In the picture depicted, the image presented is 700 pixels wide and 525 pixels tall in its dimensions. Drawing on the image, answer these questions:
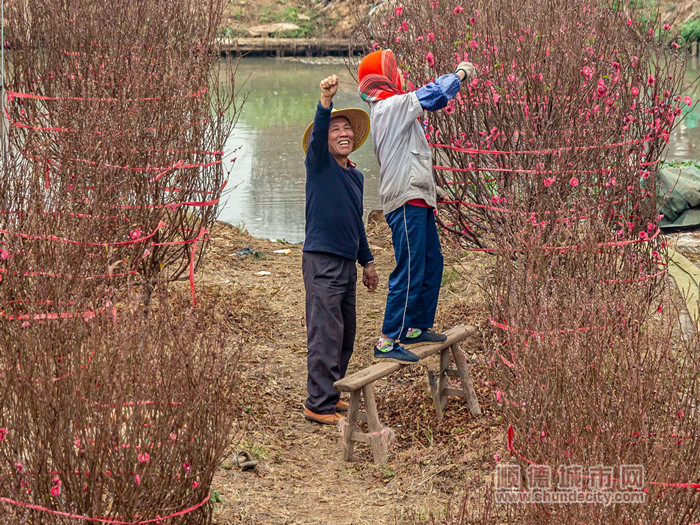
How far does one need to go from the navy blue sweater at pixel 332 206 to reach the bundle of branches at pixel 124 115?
104 centimetres

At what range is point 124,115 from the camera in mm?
5273

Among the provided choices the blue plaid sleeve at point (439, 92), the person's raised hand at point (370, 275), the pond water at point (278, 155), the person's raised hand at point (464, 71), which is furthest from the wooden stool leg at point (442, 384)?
the pond water at point (278, 155)

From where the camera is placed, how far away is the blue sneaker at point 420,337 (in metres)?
4.77

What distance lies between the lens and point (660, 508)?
8.55 ft

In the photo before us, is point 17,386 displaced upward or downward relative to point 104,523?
upward

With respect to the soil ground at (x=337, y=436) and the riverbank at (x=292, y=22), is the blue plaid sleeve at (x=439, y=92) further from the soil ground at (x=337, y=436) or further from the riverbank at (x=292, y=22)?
the riverbank at (x=292, y=22)

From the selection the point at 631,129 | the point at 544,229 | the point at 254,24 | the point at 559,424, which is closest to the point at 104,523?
the point at 559,424

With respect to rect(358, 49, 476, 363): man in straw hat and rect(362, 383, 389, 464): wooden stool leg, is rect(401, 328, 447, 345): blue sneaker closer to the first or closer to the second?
rect(358, 49, 476, 363): man in straw hat

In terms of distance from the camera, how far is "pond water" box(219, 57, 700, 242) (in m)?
10.5

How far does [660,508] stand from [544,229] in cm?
200

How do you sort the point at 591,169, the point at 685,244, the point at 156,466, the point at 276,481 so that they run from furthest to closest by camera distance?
1. the point at 685,244
2. the point at 591,169
3. the point at 276,481
4. the point at 156,466

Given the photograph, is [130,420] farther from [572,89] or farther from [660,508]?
[572,89]

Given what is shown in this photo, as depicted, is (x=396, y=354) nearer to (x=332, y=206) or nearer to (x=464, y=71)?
(x=332, y=206)

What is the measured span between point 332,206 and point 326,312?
1.92 feet
